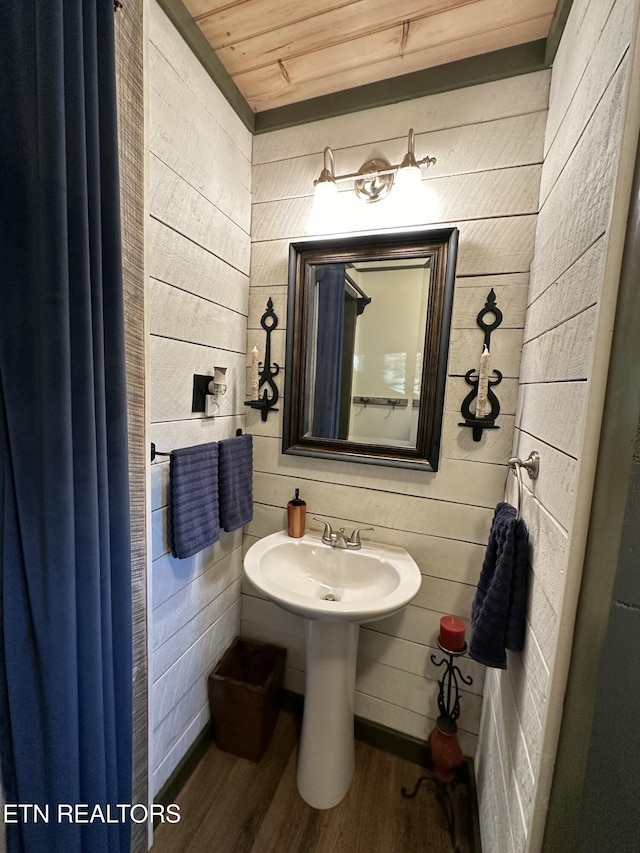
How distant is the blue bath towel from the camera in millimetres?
761

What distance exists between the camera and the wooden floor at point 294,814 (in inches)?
40.5

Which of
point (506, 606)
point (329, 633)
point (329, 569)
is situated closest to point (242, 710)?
point (329, 633)

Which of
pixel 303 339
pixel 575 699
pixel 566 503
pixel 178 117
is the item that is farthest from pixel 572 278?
pixel 178 117

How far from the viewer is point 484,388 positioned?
1.05 m

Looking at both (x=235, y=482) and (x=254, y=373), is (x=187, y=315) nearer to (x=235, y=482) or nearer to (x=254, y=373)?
(x=254, y=373)

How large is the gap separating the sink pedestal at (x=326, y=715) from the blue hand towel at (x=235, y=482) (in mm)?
442

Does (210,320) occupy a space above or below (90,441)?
above

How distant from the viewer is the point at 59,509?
0.60 meters

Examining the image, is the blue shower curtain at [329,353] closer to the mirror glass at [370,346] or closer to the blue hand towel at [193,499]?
the mirror glass at [370,346]

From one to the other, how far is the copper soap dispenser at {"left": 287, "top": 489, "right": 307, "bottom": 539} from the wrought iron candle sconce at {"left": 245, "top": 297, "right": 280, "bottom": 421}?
1.25 ft

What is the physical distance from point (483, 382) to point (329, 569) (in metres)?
0.84

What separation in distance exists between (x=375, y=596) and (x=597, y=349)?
0.97 metres

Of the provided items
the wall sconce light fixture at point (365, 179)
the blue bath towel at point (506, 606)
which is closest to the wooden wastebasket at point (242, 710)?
the blue bath towel at point (506, 606)

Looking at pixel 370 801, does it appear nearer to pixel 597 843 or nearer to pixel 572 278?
pixel 597 843
